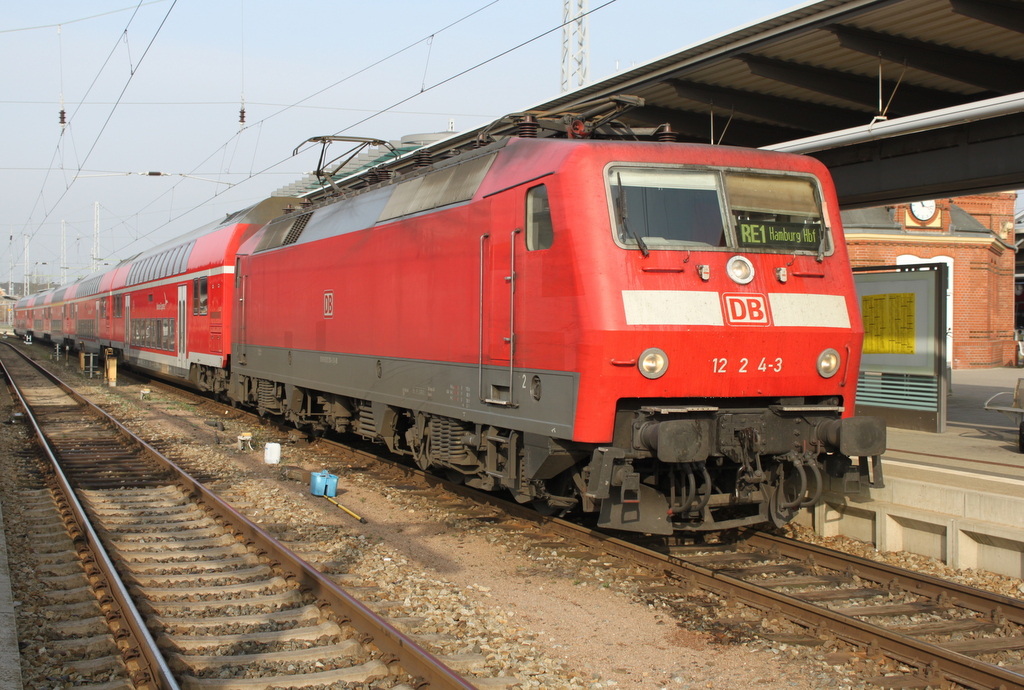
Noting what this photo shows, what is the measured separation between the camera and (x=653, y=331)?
6.53 m

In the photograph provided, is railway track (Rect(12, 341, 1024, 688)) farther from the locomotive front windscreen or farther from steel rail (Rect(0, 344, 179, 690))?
steel rail (Rect(0, 344, 179, 690))

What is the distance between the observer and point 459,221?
8.53 m

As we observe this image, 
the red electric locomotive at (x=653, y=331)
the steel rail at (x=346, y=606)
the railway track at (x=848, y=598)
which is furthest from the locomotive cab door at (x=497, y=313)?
the steel rail at (x=346, y=606)

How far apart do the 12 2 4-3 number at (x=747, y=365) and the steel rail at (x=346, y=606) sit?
3030 mm

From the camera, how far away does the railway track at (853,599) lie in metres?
5.21

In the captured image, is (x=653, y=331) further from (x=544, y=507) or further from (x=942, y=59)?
(x=942, y=59)

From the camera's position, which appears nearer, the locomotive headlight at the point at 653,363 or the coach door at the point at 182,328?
the locomotive headlight at the point at 653,363

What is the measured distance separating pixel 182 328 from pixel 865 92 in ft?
51.9

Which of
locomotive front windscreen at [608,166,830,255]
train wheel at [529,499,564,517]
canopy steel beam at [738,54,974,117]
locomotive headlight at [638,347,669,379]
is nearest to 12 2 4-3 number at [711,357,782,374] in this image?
locomotive headlight at [638,347,669,379]

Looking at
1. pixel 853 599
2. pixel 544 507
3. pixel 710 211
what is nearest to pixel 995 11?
pixel 710 211

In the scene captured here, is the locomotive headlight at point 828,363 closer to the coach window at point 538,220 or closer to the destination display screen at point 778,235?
the destination display screen at point 778,235

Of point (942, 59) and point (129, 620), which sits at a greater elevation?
point (942, 59)

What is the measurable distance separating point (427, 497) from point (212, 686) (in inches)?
207

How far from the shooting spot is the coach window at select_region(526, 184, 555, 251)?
712 centimetres
